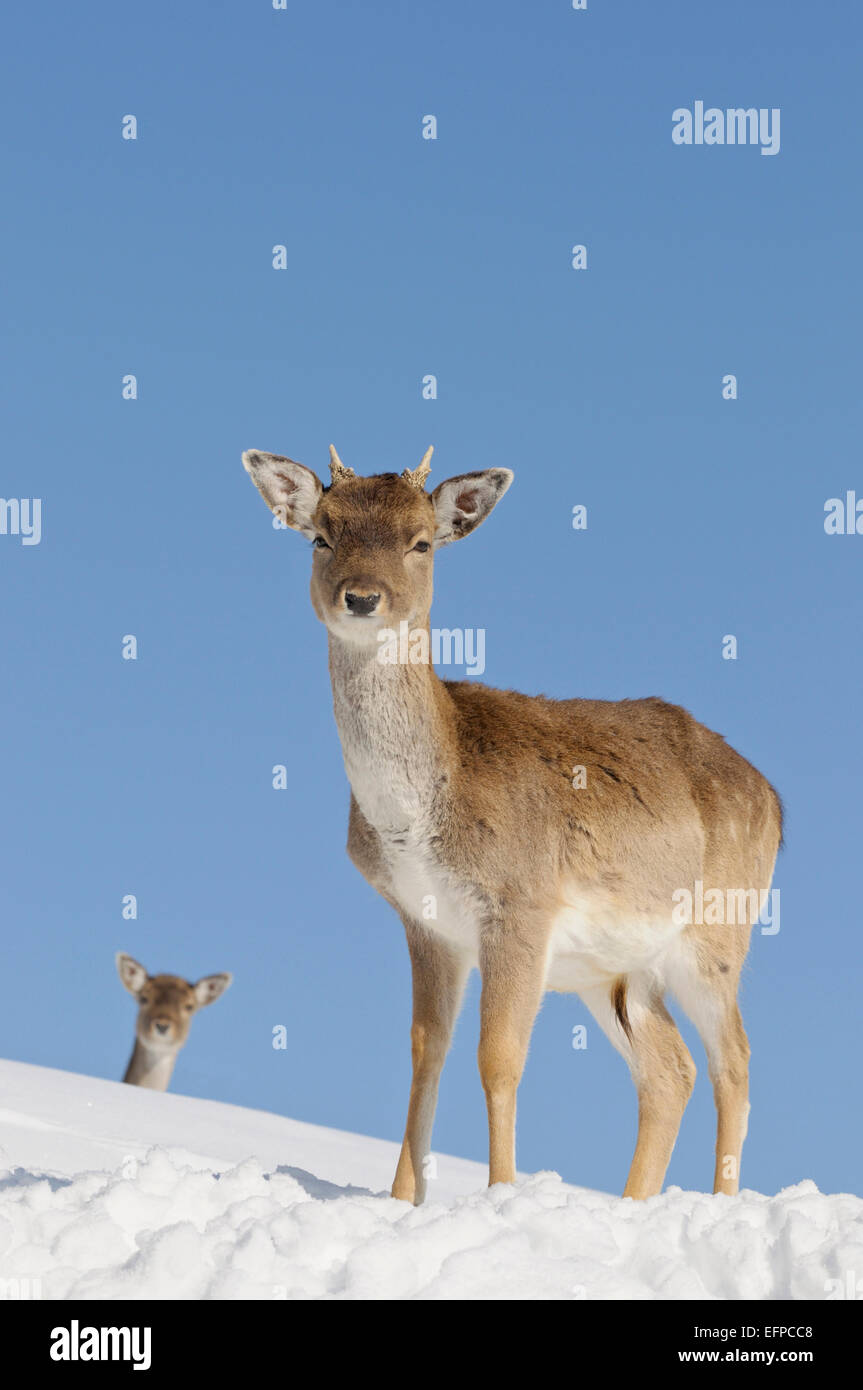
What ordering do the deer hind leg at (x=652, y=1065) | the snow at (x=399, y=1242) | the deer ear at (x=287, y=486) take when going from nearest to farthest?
1. the snow at (x=399, y=1242)
2. the deer ear at (x=287, y=486)
3. the deer hind leg at (x=652, y=1065)

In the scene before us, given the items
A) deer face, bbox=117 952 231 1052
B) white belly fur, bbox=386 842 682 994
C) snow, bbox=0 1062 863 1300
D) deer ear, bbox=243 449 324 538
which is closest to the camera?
snow, bbox=0 1062 863 1300

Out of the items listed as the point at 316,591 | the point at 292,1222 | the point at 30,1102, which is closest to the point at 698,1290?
the point at 292,1222

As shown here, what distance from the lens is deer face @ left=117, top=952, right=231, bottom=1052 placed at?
2333 centimetres

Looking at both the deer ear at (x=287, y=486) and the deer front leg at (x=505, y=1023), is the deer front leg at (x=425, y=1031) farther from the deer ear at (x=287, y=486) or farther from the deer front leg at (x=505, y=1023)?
the deer ear at (x=287, y=486)

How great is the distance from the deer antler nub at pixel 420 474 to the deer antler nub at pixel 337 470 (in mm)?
314

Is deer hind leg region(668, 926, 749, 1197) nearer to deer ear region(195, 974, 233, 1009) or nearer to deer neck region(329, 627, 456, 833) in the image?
deer neck region(329, 627, 456, 833)

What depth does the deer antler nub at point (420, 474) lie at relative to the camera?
8682 millimetres

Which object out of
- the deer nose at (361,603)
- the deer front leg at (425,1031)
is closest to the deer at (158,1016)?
the deer front leg at (425,1031)

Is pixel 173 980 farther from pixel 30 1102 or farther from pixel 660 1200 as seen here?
pixel 660 1200

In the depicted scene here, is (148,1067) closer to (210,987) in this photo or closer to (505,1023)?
(210,987)

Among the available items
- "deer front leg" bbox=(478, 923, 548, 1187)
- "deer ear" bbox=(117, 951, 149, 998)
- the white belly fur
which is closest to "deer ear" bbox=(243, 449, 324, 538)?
the white belly fur

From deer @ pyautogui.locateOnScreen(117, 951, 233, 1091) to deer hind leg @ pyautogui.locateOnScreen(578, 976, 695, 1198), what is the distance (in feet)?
48.4

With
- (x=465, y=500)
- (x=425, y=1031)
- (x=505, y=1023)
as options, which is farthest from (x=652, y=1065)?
(x=465, y=500)

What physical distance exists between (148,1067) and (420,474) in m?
16.9
